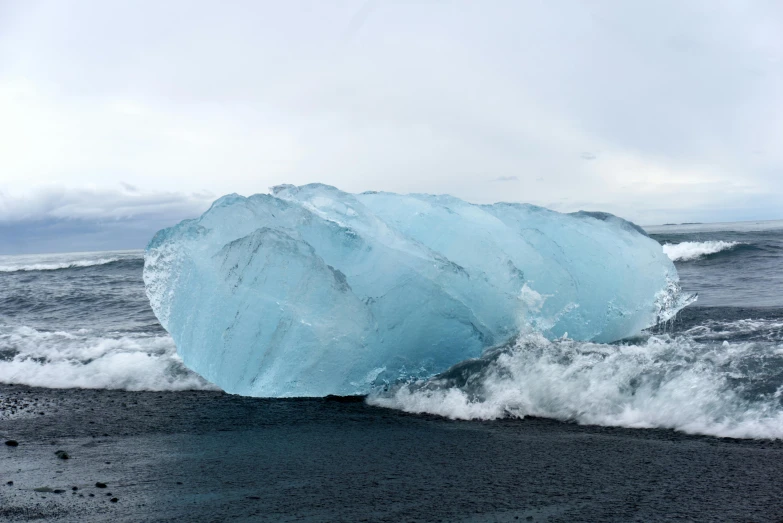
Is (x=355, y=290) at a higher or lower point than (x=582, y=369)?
higher

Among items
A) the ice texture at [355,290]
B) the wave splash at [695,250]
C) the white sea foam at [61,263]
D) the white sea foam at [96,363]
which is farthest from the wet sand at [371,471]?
the white sea foam at [61,263]

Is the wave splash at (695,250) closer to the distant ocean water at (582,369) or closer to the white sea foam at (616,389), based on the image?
the distant ocean water at (582,369)

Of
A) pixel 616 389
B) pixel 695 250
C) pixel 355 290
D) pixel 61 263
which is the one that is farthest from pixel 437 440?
pixel 61 263

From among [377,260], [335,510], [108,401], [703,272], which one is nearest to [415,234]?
[377,260]

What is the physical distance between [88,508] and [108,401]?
124 inches

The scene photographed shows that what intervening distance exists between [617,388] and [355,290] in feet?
8.52

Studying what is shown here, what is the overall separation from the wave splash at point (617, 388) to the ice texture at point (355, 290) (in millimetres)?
417

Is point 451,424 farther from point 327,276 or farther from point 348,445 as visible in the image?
point 327,276

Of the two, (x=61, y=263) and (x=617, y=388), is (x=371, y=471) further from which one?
(x=61, y=263)

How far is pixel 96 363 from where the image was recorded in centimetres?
764

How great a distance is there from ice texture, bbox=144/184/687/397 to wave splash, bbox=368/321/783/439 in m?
0.42

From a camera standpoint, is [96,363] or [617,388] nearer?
[617,388]

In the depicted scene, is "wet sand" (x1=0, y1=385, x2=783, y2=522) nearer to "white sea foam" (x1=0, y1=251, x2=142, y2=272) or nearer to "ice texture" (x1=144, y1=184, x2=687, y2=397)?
"ice texture" (x1=144, y1=184, x2=687, y2=397)

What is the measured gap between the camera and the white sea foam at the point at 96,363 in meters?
7.12
